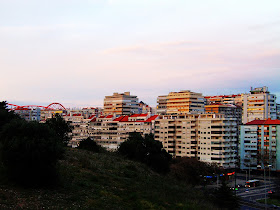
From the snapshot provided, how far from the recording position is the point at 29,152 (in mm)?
27656

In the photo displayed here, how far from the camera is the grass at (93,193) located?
993 inches

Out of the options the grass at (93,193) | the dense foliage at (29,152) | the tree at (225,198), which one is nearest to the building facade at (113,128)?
the tree at (225,198)

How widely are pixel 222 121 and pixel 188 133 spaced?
502 inches

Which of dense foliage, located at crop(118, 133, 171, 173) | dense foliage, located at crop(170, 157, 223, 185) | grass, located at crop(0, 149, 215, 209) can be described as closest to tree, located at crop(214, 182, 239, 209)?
grass, located at crop(0, 149, 215, 209)

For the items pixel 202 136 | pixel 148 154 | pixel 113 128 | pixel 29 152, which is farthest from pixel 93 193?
pixel 113 128

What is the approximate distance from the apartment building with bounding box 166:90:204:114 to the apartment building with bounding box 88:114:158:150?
51.2 metres

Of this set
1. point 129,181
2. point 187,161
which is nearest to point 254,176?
point 187,161

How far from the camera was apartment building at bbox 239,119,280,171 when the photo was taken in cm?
11150

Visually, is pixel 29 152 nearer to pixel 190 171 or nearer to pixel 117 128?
pixel 190 171

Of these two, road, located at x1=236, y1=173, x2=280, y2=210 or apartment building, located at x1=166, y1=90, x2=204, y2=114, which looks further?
apartment building, located at x1=166, y1=90, x2=204, y2=114

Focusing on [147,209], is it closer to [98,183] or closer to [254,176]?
[98,183]

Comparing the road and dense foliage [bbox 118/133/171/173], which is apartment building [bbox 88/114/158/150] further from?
dense foliage [bbox 118/133/171/173]

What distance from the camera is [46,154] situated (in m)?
28.3

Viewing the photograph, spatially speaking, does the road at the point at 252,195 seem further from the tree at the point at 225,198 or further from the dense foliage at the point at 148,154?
the dense foliage at the point at 148,154
